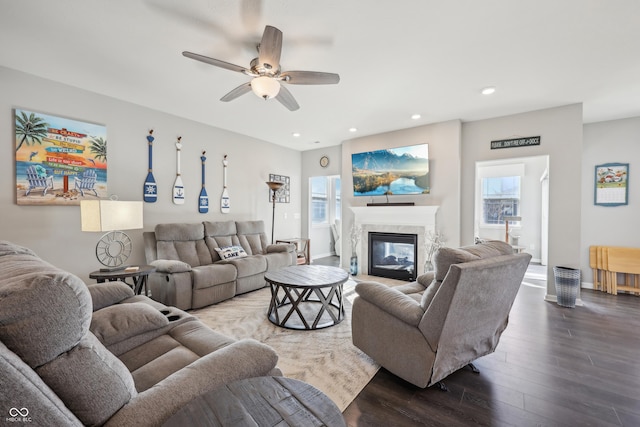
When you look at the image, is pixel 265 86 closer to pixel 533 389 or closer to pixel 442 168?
pixel 533 389

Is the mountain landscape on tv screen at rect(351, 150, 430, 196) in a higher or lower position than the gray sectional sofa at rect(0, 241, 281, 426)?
higher

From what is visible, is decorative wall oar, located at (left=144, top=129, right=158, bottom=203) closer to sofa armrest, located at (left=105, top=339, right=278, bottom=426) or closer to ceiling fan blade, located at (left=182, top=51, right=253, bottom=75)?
ceiling fan blade, located at (left=182, top=51, right=253, bottom=75)

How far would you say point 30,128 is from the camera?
2.97 m

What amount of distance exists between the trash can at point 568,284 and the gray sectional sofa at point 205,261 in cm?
379

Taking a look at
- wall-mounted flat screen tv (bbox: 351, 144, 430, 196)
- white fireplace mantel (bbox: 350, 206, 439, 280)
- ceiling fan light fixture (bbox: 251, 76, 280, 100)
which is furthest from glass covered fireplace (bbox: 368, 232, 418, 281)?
ceiling fan light fixture (bbox: 251, 76, 280, 100)

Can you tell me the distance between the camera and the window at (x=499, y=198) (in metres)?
6.52

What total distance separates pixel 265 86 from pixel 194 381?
2.18 m

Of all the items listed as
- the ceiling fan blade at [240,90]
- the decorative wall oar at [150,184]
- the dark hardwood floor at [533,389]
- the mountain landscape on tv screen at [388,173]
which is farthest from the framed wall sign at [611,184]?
the decorative wall oar at [150,184]

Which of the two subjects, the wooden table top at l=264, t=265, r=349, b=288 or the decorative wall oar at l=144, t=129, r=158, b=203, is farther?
the decorative wall oar at l=144, t=129, r=158, b=203

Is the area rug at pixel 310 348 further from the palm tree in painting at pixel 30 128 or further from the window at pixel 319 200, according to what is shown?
the window at pixel 319 200

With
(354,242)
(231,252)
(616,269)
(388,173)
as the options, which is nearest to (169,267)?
(231,252)

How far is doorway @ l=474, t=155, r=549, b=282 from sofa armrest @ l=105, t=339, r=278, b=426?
605 centimetres

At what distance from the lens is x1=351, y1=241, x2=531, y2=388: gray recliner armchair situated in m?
1.68

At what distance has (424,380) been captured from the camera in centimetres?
179
